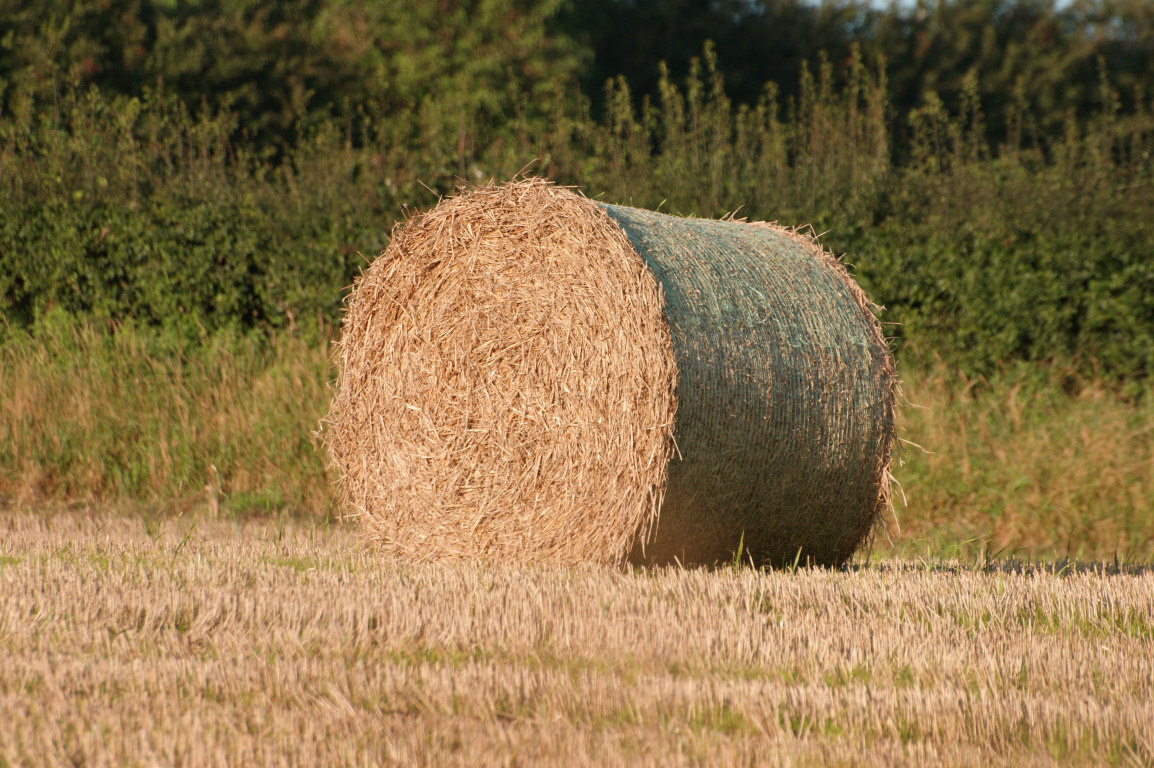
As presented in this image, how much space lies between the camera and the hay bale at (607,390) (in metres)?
4.87

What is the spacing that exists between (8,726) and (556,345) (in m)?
3.06

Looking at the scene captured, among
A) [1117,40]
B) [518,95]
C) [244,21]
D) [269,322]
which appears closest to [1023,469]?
[269,322]

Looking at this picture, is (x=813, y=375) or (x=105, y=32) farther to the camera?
(x=105, y=32)

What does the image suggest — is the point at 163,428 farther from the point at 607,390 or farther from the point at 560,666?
the point at 560,666

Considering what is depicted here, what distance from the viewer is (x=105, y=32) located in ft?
55.7

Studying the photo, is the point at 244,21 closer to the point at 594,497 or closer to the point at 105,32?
the point at 105,32

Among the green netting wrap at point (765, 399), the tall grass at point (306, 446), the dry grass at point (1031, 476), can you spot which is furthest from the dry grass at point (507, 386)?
the dry grass at point (1031, 476)

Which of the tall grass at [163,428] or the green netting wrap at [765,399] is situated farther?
the tall grass at [163,428]

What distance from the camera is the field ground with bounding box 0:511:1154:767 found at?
2.74 metres

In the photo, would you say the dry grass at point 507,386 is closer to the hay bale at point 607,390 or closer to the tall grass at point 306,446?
the hay bale at point 607,390

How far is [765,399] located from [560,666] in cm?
191

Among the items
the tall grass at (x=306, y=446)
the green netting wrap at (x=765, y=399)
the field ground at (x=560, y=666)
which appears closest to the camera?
the field ground at (x=560, y=666)

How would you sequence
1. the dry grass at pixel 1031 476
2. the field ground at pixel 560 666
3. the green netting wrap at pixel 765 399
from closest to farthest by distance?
the field ground at pixel 560 666
the green netting wrap at pixel 765 399
the dry grass at pixel 1031 476

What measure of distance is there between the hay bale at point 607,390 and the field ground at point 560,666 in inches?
15.1
